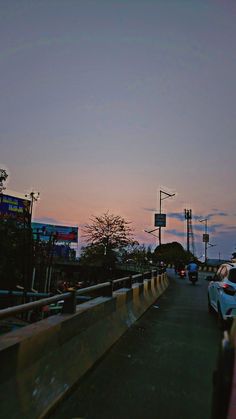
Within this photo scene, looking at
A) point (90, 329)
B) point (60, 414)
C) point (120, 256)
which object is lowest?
point (60, 414)

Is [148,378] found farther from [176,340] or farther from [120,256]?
[120,256]

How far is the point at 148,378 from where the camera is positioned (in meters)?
5.64

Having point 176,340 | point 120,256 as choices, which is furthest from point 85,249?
point 176,340

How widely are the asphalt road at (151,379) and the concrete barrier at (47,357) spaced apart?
202 mm

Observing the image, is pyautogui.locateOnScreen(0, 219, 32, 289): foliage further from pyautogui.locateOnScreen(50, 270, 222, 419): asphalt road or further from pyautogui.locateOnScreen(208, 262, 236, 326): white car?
pyautogui.locateOnScreen(50, 270, 222, 419): asphalt road

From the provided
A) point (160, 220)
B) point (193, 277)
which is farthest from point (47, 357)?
point (160, 220)

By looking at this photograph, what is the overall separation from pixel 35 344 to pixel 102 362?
2604 mm

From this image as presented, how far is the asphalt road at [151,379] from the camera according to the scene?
446 cm

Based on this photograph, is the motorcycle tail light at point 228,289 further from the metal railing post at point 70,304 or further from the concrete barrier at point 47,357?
the metal railing post at point 70,304

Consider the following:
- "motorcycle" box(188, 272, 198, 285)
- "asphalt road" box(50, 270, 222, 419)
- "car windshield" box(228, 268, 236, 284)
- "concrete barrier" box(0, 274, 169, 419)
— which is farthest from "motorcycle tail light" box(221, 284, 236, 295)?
"motorcycle" box(188, 272, 198, 285)

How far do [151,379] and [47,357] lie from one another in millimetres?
1845

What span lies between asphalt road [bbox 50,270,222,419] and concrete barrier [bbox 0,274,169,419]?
202 mm

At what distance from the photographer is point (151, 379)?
221 inches

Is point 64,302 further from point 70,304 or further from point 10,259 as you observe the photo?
point 10,259
